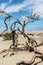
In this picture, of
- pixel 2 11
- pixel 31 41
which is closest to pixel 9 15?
pixel 2 11

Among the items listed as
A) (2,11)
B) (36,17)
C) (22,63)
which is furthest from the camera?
(36,17)

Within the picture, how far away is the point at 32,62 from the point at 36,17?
2056cm

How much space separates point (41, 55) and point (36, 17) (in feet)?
66.0

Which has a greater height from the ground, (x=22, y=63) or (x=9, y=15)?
(x=9, y=15)

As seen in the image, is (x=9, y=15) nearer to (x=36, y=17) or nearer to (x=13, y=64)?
(x=13, y=64)

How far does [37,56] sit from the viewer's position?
7.69 meters

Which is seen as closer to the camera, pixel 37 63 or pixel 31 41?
pixel 37 63

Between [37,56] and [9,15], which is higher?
[9,15]

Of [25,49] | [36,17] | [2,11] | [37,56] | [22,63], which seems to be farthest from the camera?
[36,17]

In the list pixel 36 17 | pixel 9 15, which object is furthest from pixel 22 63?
pixel 36 17

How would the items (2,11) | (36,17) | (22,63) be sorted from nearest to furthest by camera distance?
(22,63) < (2,11) < (36,17)

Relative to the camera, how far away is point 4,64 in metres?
7.98

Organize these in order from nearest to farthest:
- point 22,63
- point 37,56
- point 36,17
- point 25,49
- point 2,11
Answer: point 22,63, point 37,56, point 25,49, point 2,11, point 36,17

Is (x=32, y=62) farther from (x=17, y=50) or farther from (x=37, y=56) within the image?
(x=17, y=50)
